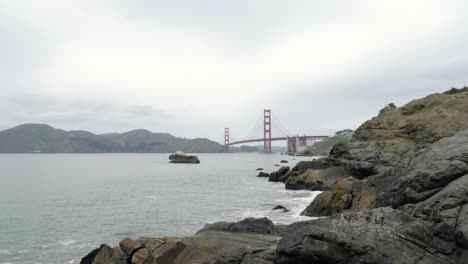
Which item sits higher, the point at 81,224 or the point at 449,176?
the point at 449,176

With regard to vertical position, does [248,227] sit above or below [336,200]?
above

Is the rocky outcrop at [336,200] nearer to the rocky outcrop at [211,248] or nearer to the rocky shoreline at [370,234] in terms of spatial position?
the rocky shoreline at [370,234]

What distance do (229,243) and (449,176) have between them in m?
7.43

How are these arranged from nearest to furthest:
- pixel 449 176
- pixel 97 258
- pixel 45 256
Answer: pixel 449 176, pixel 97 258, pixel 45 256

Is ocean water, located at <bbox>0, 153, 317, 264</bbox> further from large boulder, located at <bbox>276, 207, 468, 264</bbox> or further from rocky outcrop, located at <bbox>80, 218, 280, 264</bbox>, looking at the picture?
large boulder, located at <bbox>276, 207, 468, 264</bbox>

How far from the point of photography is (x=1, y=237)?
22609mm

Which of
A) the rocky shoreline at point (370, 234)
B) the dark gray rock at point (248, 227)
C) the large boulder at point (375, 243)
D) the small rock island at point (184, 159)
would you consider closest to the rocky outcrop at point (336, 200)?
the rocky shoreline at point (370, 234)

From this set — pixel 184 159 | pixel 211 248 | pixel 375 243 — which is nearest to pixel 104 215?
pixel 211 248

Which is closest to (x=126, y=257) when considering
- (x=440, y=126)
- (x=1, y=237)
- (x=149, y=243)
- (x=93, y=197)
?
(x=149, y=243)

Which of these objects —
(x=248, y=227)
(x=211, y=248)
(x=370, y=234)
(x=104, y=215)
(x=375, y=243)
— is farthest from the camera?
(x=104, y=215)

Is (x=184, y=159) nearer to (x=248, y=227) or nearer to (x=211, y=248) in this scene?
(x=248, y=227)

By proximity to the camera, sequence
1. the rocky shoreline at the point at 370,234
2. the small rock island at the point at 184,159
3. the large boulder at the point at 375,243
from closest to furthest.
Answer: the large boulder at the point at 375,243
the rocky shoreline at the point at 370,234
the small rock island at the point at 184,159

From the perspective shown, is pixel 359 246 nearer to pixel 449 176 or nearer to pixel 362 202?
→ pixel 449 176

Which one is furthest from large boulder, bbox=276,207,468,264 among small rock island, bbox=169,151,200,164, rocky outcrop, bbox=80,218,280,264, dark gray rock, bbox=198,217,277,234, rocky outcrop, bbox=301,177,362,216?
small rock island, bbox=169,151,200,164
